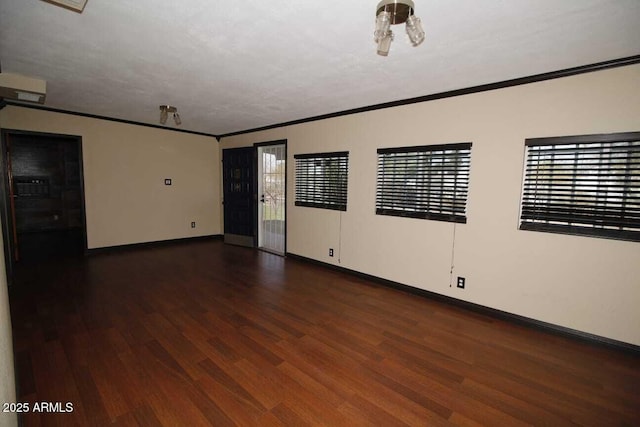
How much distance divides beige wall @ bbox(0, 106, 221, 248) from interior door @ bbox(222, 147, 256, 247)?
52 cm

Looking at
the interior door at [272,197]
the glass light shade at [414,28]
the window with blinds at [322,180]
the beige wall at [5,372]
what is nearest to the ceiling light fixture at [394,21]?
the glass light shade at [414,28]

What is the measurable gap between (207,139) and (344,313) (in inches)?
210

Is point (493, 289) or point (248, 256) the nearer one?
point (493, 289)

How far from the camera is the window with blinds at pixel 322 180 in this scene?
14.5ft

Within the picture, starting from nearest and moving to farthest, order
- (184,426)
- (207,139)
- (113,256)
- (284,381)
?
(184,426) → (284,381) → (113,256) → (207,139)

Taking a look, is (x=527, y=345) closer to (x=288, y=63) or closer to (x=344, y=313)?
(x=344, y=313)

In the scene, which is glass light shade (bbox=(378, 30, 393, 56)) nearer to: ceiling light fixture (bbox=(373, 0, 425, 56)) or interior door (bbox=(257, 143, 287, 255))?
ceiling light fixture (bbox=(373, 0, 425, 56))

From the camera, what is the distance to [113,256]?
5043 millimetres

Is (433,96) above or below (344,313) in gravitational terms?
above

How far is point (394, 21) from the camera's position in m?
1.72

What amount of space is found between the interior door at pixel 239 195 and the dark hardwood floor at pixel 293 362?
250 cm

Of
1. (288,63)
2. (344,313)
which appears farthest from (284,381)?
(288,63)

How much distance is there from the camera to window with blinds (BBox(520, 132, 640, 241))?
2.38m

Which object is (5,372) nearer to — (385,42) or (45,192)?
(385,42)
